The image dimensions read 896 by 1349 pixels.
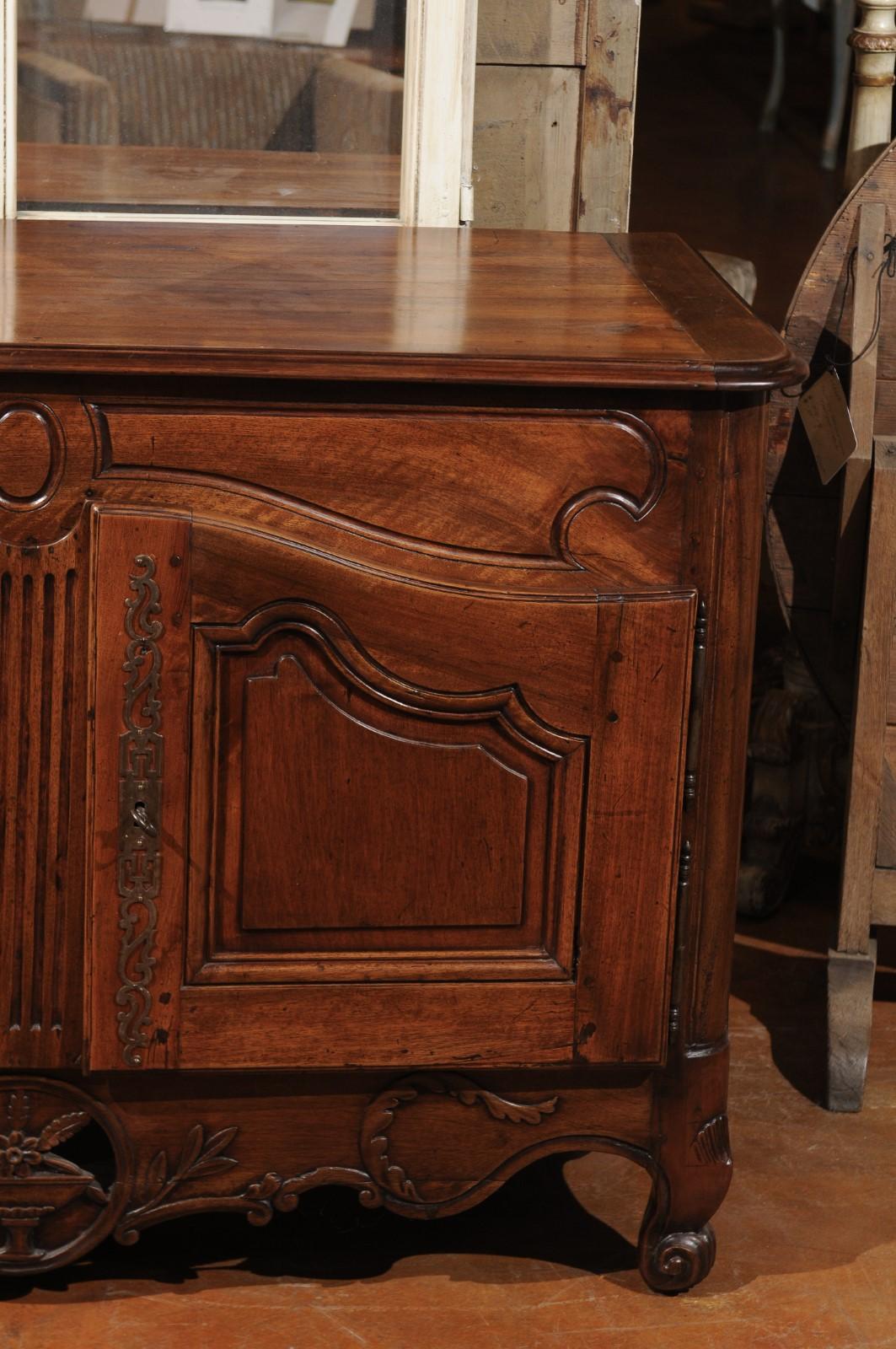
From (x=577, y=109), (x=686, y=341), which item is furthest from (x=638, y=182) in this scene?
(x=686, y=341)

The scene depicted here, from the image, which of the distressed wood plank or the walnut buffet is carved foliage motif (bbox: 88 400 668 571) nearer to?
the walnut buffet


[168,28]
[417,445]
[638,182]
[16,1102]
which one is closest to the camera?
[417,445]

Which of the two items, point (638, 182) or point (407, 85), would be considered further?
point (638, 182)

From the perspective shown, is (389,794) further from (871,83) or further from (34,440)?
(871,83)

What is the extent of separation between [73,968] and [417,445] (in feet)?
2.03

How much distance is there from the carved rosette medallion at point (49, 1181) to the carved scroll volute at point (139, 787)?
0.10 m

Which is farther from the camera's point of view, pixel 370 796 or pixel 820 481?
pixel 820 481

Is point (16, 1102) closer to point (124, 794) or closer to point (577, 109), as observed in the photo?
point (124, 794)

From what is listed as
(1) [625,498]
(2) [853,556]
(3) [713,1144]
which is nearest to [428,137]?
(2) [853,556]

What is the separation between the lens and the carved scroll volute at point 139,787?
5.30 ft

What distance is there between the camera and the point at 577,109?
245 centimetres

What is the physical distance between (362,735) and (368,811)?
0.08m

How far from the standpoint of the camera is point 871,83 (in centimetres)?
268

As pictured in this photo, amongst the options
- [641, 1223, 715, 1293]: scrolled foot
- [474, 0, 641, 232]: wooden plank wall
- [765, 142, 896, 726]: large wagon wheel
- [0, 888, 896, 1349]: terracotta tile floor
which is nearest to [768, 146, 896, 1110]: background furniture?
[765, 142, 896, 726]: large wagon wheel
